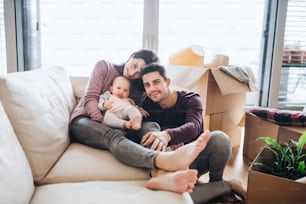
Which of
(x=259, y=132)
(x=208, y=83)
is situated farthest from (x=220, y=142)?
(x=259, y=132)

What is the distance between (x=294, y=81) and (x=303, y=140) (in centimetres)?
158

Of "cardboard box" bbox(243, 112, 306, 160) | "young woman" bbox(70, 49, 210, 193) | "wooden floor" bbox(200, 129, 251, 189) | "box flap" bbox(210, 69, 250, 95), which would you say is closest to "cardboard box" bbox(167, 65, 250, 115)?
"box flap" bbox(210, 69, 250, 95)

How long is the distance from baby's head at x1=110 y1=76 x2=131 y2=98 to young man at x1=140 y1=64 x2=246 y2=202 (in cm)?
8

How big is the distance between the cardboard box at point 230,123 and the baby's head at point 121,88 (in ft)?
2.68

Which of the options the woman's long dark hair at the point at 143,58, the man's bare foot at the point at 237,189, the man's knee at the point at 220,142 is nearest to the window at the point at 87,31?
the woman's long dark hair at the point at 143,58

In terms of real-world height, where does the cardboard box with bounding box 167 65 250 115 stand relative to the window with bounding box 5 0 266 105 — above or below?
below

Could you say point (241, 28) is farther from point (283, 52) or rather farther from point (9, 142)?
point (9, 142)

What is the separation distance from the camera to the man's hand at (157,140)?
1135mm

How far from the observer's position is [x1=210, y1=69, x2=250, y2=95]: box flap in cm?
180

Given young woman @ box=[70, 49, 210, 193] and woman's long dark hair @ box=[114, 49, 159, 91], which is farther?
woman's long dark hair @ box=[114, 49, 159, 91]

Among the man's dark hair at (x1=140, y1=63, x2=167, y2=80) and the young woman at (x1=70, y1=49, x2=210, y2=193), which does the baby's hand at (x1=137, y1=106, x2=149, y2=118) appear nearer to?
the young woman at (x1=70, y1=49, x2=210, y2=193)

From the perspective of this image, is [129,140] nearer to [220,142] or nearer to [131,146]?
[131,146]

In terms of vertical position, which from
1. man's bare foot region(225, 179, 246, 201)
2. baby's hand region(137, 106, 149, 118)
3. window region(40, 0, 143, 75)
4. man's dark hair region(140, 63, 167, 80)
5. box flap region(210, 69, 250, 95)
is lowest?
man's bare foot region(225, 179, 246, 201)

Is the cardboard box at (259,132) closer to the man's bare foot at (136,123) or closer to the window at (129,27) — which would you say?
the window at (129,27)
